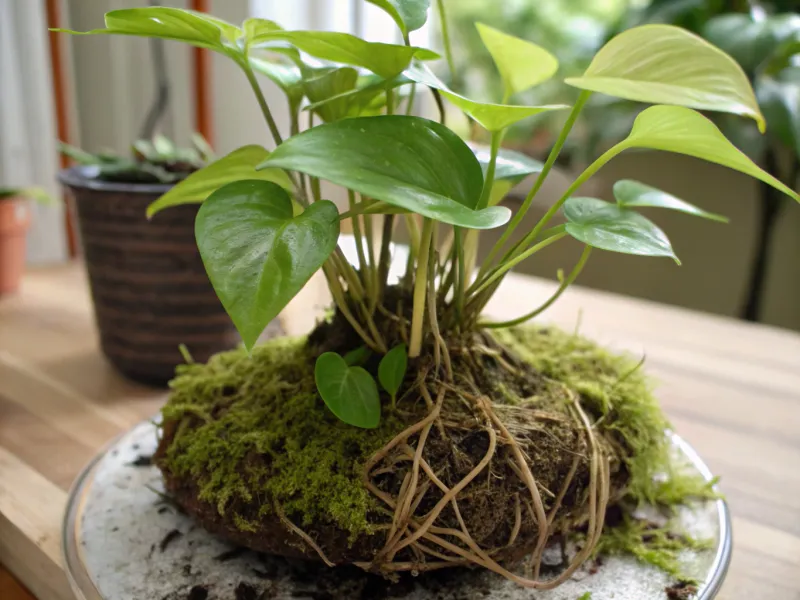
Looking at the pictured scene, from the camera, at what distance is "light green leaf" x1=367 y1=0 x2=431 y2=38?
0.39m

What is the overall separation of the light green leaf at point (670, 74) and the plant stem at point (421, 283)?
0.14 metres

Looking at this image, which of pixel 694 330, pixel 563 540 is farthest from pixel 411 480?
pixel 694 330

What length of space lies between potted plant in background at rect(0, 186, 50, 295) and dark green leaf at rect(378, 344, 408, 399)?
100 cm

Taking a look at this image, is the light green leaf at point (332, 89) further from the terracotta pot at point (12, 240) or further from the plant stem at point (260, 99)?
the terracotta pot at point (12, 240)

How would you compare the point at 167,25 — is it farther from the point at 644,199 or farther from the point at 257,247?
the point at 644,199

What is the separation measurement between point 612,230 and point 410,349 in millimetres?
169

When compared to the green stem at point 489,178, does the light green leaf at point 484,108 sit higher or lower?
higher

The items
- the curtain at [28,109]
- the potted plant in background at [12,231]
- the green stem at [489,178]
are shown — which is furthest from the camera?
the curtain at [28,109]

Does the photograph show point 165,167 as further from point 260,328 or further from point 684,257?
point 684,257

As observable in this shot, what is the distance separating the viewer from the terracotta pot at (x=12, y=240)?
1.19 m

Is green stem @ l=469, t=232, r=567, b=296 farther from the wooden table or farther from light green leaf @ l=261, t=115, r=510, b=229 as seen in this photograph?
the wooden table

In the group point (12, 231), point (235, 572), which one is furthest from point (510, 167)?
point (12, 231)

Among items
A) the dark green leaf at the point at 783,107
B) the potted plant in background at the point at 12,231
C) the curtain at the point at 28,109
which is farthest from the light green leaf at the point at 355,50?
the dark green leaf at the point at 783,107

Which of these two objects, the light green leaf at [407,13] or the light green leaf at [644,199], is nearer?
the light green leaf at [407,13]
